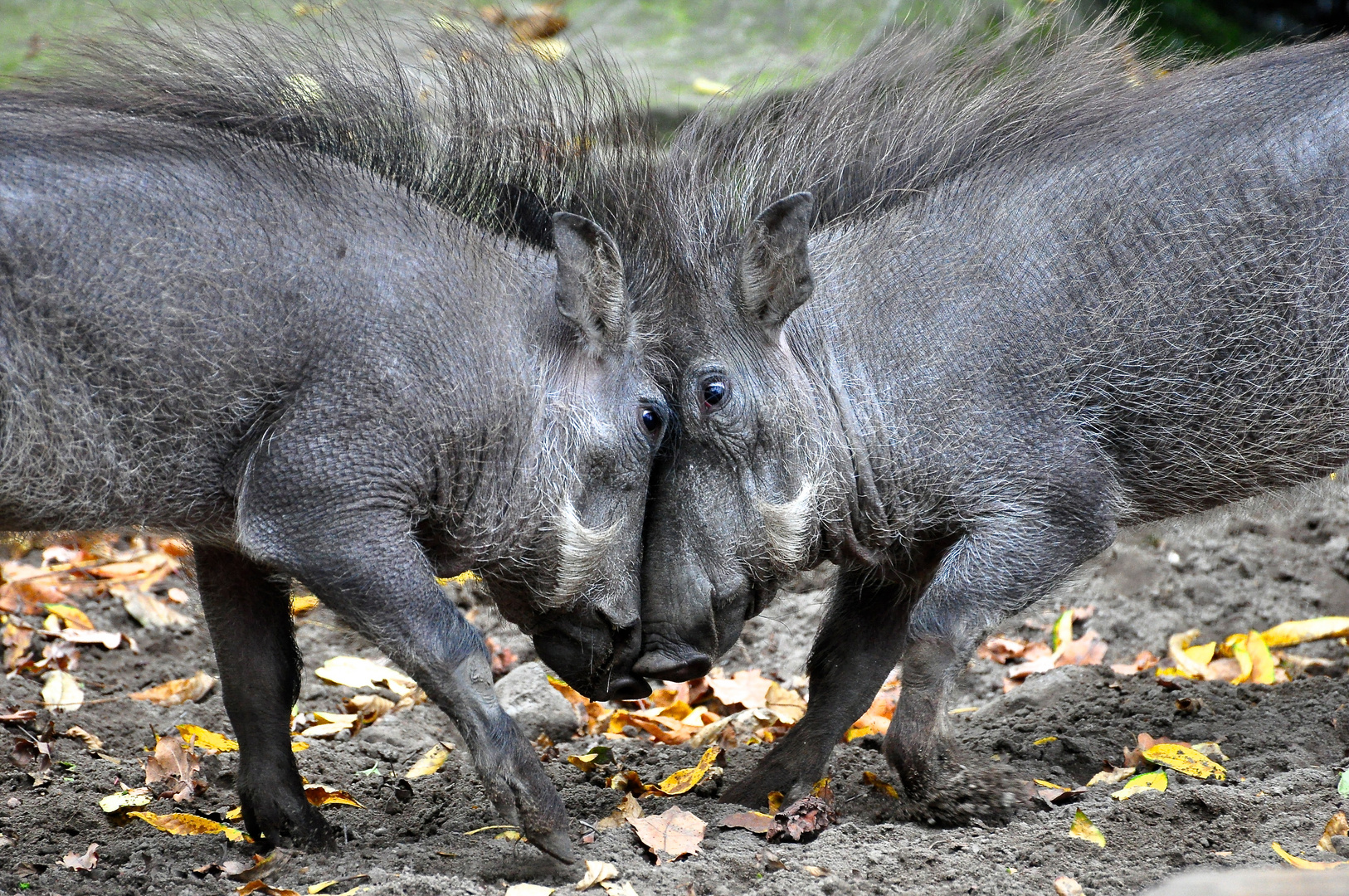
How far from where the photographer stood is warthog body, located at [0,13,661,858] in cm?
324

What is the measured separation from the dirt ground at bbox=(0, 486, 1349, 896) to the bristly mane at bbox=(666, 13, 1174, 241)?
1360 millimetres

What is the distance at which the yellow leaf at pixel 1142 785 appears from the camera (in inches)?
141

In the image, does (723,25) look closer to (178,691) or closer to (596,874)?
(178,691)

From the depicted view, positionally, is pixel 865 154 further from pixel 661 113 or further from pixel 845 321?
pixel 661 113

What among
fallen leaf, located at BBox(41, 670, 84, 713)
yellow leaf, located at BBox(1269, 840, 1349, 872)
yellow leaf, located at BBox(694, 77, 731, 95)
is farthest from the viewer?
yellow leaf, located at BBox(694, 77, 731, 95)

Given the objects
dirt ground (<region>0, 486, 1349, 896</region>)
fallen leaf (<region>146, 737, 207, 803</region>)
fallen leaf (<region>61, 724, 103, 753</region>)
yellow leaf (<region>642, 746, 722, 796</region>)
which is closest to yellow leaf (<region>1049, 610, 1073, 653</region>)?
dirt ground (<region>0, 486, 1349, 896</region>)

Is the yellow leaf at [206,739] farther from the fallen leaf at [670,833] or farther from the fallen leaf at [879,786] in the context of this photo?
the fallen leaf at [879,786]

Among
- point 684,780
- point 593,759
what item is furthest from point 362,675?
point 684,780

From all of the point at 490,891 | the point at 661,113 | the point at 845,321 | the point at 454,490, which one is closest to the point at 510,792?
the point at 490,891

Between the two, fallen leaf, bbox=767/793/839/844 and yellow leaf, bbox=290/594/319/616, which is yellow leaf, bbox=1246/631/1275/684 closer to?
fallen leaf, bbox=767/793/839/844

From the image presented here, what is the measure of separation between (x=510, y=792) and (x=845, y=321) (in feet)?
5.61

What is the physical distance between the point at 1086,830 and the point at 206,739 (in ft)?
8.63

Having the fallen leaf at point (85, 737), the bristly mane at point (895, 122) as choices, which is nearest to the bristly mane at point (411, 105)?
the bristly mane at point (895, 122)

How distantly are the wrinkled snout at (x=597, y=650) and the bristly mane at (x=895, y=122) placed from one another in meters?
A: 1.19
